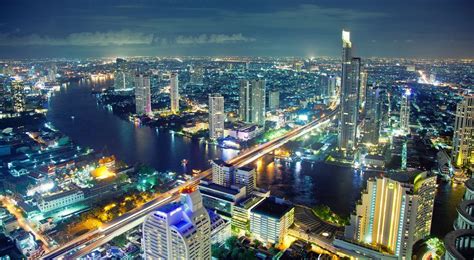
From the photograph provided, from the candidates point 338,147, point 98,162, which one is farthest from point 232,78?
A: point 98,162

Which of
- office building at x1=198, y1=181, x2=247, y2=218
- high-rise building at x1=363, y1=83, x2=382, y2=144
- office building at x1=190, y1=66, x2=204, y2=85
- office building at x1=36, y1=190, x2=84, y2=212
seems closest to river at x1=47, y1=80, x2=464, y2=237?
office building at x1=198, y1=181, x2=247, y2=218

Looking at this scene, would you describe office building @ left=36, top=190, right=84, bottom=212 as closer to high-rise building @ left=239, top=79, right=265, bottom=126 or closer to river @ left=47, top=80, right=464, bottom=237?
river @ left=47, top=80, right=464, bottom=237

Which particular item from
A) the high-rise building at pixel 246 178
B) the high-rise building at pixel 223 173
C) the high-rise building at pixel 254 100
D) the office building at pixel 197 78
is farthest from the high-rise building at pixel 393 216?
the office building at pixel 197 78

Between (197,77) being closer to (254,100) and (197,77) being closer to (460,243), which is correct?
(254,100)

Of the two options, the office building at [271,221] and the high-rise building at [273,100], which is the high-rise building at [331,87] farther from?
the office building at [271,221]


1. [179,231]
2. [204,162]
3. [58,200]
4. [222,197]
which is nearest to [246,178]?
[222,197]

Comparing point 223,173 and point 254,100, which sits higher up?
point 254,100
